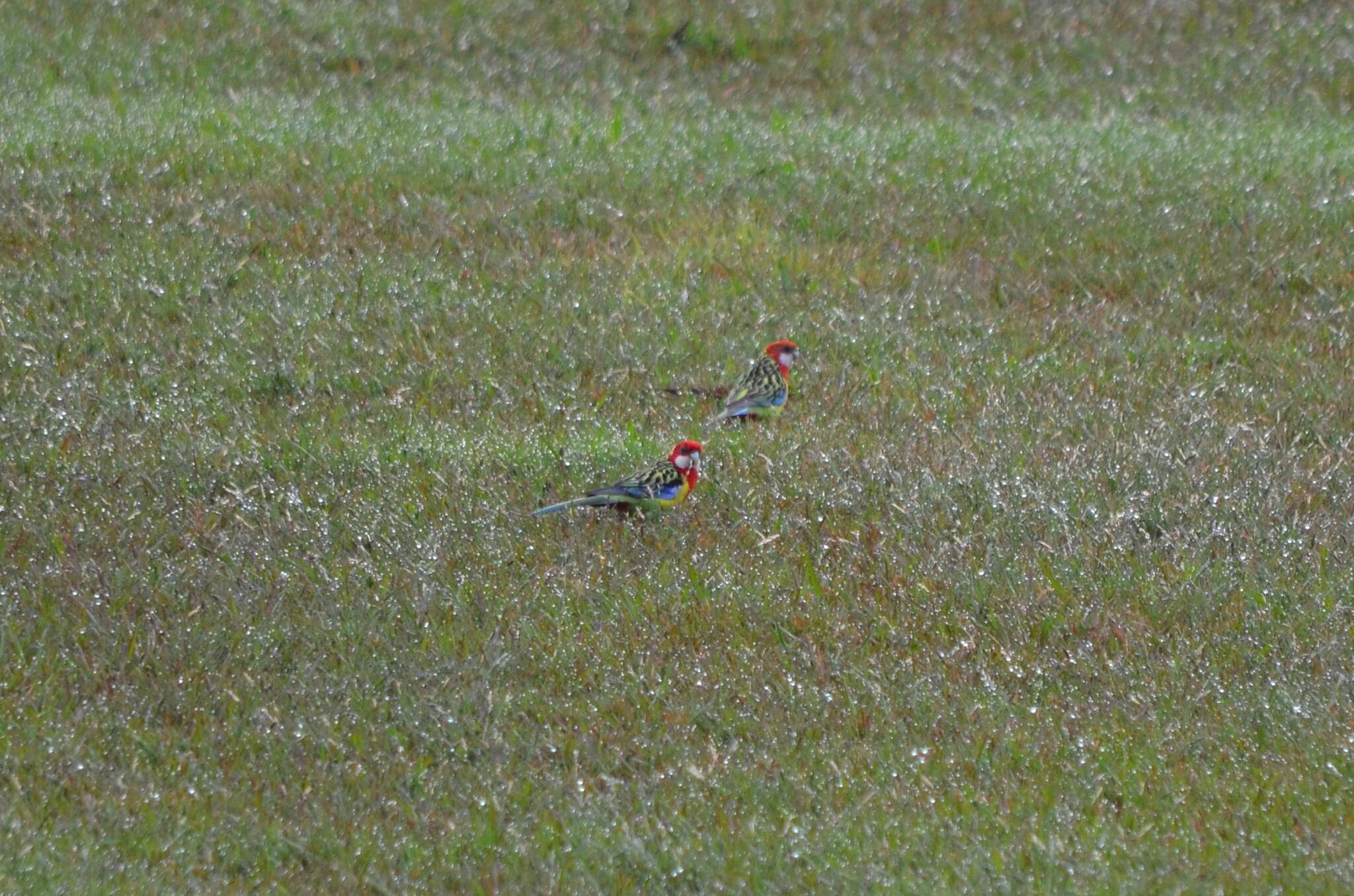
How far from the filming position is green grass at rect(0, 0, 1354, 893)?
4578 mm

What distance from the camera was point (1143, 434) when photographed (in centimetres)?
756

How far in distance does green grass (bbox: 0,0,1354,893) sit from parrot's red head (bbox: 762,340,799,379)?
8.5 inches

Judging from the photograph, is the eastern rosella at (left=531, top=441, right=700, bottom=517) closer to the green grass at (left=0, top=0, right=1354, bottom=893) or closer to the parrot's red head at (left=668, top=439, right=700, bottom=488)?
the parrot's red head at (left=668, top=439, right=700, bottom=488)

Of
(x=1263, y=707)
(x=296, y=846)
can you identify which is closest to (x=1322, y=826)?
(x=1263, y=707)

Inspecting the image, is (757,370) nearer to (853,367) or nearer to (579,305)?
(853,367)

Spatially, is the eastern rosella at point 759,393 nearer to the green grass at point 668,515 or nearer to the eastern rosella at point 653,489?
the green grass at point 668,515

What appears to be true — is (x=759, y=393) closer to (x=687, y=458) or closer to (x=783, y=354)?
(x=783, y=354)

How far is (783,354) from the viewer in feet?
27.6

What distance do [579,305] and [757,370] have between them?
6.20ft

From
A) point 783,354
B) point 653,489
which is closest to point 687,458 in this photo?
point 653,489

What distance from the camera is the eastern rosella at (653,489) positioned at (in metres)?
6.49

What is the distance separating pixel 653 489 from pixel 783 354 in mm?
2157

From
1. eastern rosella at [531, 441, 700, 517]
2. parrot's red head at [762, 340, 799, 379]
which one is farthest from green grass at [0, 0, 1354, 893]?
parrot's red head at [762, 340, 799, 379]

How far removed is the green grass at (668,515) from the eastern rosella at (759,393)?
0.13m
